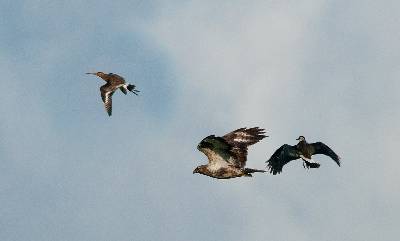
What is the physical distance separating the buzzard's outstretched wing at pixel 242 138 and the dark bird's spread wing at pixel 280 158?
36.2ft

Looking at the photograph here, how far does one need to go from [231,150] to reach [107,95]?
15045mm

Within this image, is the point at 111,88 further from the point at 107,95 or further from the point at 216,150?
the point at 216,150

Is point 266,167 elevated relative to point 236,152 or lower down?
elevated

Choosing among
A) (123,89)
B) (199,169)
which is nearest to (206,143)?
(199,169)

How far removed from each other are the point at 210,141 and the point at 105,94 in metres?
15.4

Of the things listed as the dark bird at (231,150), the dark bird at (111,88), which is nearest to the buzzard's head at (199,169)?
the dark bird at (231,150)

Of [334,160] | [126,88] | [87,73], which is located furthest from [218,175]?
[87,73]

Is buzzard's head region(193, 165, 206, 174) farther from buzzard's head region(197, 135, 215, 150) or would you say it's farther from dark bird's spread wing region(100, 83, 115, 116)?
dark bird's spread wing region(100, 83, 115, 116)

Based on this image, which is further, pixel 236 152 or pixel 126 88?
pixel 126 88

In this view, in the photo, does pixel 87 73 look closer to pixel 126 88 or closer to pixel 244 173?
pixel 126 88

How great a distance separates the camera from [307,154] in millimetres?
34625

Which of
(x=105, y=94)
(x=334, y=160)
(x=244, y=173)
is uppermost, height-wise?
(x=105, y=94)

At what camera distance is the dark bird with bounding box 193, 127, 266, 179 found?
24.7 metres

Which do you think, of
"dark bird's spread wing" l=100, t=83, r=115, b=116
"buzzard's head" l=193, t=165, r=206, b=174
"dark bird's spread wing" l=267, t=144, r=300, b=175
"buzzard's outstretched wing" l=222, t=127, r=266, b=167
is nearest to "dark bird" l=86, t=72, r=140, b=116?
"dark bird's spread wing" l=100, t=83, r=115, b=116
